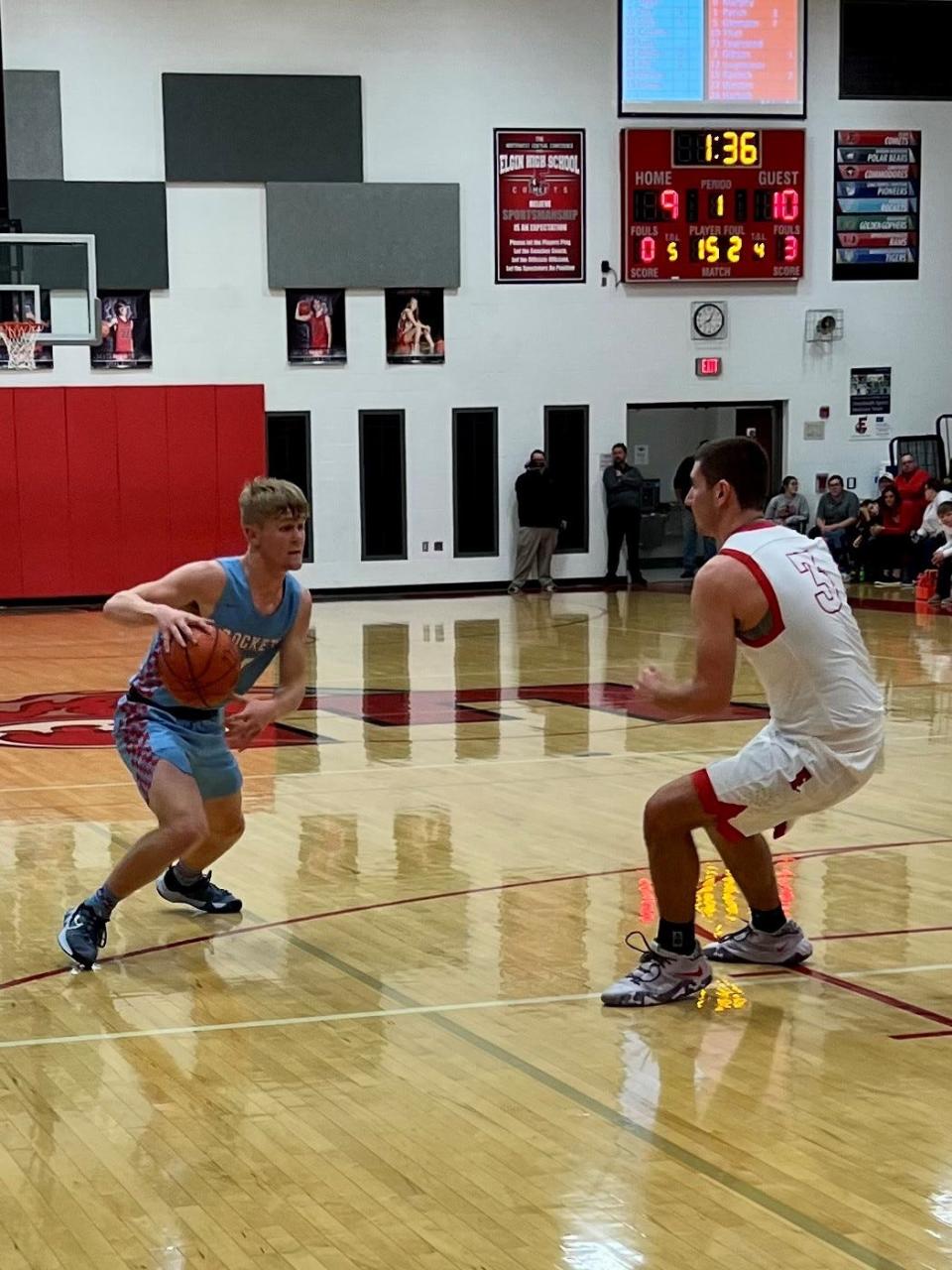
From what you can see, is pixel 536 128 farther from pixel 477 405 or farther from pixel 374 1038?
pixel 374 1038

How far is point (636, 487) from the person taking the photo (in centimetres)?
2430

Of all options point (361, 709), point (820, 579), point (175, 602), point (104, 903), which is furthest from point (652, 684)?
point (361, 709)

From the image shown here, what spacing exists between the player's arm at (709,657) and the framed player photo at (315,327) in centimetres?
1892

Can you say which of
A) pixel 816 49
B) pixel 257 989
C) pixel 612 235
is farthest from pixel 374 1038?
pixel 816 49

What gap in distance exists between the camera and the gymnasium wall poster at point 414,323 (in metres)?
23.7

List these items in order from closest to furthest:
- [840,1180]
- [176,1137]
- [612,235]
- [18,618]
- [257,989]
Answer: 1. [840,1180]
2. [176,1137]
3. [257,989]
4. [18,618]
5. [612,235]

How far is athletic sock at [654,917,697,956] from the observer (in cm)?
530

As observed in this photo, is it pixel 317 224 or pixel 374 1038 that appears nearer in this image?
pixel 374 1038

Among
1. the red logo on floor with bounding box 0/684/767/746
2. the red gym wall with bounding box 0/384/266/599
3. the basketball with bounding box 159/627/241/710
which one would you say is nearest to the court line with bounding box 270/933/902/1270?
the basketball with bounding box 159/627/241/710

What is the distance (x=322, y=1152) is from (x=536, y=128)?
21447 mm

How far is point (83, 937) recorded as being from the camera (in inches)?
230

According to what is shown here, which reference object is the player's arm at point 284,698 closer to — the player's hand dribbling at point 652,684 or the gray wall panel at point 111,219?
the player's hand dribbling at point 652,684

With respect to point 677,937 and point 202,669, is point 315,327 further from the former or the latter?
point 677,937

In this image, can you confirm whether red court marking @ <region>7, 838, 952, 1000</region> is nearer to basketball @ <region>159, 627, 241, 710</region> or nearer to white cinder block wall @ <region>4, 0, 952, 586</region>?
basketball @ <region>159, 627, 241, 710</region>
